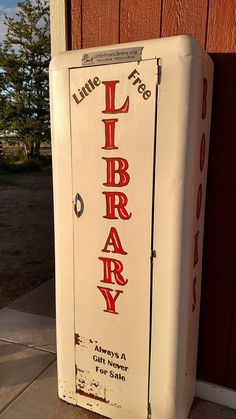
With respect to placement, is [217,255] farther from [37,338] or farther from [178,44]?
[37,338]

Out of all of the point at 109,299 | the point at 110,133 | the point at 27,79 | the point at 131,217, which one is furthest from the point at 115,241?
the point at 27,79

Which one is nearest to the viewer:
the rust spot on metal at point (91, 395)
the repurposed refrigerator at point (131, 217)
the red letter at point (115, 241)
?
the repurposed refrigerator at point (131, 217)

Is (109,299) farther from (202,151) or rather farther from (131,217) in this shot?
Result: (202,151)

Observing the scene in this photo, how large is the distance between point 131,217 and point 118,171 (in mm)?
237

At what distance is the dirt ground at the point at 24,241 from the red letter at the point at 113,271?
2.05 metres

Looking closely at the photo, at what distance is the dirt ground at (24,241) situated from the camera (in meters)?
4.31

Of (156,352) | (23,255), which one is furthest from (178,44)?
(23,255)

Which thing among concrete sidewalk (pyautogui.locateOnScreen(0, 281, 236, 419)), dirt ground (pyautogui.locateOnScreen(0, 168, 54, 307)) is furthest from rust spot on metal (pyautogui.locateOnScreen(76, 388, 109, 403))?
dirt ground (pyautogui.locateOnScreen(0, 168, 54, 307))

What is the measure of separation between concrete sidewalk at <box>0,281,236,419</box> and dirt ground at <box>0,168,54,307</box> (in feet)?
1.38

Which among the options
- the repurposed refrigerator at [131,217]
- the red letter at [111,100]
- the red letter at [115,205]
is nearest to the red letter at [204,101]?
the repurposed refrigerator at [131,217]

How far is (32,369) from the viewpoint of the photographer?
2.60 m

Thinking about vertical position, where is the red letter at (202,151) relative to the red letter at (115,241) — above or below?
above

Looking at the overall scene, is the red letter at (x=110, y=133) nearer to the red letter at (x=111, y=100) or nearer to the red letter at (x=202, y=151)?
the red letter at (x=111, y=100)

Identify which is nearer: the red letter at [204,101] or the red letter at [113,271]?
the red letter at [204,101]
